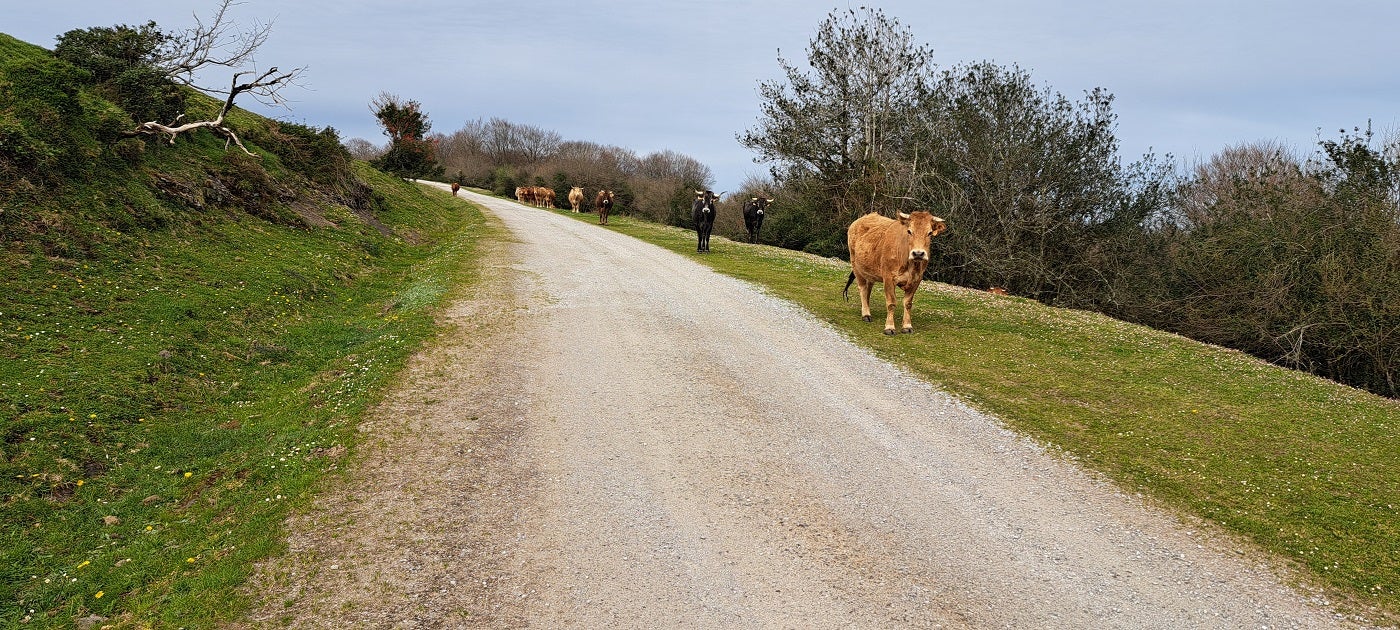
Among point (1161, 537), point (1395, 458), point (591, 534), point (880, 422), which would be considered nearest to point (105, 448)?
point (591, 534)

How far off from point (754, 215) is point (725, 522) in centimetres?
2771

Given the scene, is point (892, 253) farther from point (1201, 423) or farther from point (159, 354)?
point (159, 354)

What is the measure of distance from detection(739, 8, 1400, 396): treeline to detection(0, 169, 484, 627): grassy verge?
17197 millimetres

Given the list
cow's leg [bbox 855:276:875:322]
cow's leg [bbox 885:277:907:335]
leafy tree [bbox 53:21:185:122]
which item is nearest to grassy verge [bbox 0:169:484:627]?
leafy tree [bbox 53:21:185:122]

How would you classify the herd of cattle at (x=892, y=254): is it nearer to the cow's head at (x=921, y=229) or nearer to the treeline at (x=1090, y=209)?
the cow's head at (x=921, y=229)

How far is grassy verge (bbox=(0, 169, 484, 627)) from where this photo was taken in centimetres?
494

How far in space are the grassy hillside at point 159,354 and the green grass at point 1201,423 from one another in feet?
24.7

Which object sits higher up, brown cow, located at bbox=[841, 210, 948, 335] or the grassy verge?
brown cow, located at bbox=[841, 210, 948, 335]

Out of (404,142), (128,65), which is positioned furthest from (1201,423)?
(404,142)

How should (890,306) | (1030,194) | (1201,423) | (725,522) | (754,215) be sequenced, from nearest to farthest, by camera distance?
(725,522) → (1201,423) → (890,306) → (1030,194) → (754,215)

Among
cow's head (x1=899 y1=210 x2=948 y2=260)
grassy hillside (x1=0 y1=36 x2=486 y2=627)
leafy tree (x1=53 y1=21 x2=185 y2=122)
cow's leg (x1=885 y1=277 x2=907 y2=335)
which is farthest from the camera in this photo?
leafy tree (x1=53 y1=21 x2=185 y2=122)

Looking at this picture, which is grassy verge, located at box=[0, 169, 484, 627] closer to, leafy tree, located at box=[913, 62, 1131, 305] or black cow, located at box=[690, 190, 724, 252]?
black cow, located at box=[690, 190, 724, 252]

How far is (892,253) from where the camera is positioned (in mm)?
12359

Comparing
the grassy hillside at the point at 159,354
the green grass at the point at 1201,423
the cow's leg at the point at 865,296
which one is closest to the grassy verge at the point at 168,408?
the grassy hillside at the point at 159,354
